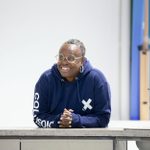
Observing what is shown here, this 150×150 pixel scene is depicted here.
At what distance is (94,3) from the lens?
365 cm

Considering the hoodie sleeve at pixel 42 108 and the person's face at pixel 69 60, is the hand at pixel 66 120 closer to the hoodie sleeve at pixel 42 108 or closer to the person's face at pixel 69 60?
the hoodie sleeve at pixel 42 108

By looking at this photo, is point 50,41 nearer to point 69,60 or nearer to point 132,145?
point 69,60

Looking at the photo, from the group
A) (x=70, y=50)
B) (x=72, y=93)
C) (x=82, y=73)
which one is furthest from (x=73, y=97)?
(x=70, y=50)

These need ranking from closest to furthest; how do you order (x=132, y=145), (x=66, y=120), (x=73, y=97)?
1. (x=132, y=145)
2. (x=66, y=120)
3. (x=73, y=97)

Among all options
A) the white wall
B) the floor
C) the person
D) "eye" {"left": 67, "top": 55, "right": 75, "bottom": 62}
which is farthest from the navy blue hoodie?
the white wall

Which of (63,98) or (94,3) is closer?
(63,98)

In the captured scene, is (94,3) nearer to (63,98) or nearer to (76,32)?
(76,32)

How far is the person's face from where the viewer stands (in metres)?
1.75

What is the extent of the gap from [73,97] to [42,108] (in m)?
0.17

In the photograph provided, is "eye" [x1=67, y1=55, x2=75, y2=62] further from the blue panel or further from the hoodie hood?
the blue panel

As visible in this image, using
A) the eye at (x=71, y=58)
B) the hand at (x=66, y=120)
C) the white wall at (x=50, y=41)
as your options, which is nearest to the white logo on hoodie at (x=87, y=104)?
the hand at (x=66, y=120)

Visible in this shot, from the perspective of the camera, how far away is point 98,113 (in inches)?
68.7

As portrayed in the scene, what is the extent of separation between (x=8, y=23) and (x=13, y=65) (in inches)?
17.4

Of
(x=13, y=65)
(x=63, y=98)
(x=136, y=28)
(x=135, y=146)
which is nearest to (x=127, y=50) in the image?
(x=136, y=28)
